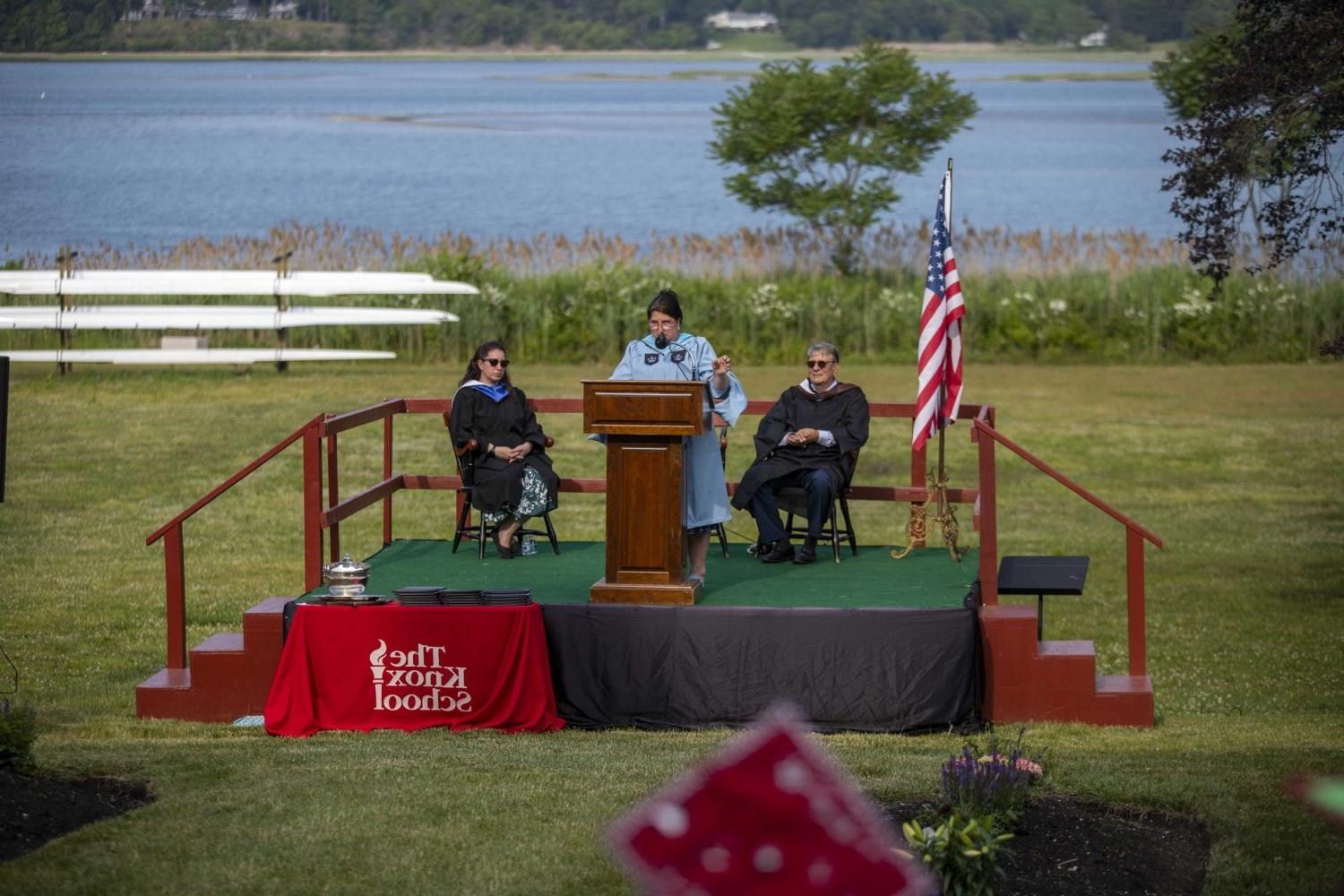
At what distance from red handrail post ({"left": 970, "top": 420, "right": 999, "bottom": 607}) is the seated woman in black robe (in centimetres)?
270

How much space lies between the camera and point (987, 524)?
29.6 ft

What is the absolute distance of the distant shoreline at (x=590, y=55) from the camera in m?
17.2

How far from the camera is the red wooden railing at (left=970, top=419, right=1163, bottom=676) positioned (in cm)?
903

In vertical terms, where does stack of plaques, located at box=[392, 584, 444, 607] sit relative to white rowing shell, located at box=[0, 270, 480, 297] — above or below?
below

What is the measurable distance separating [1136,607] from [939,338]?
1.94 meters

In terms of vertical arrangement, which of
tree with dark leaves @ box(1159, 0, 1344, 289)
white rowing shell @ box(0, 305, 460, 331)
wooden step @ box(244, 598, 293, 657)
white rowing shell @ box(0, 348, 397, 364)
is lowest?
wooden step @ box(244, 598, 293, 657)

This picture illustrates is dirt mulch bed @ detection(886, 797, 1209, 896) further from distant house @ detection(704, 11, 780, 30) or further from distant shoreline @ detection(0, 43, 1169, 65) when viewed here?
distant house @ detection(704, 11, 780, 30)

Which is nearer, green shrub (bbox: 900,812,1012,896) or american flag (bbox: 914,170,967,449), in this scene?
green shrub (bbox: 900,812,1012,896)

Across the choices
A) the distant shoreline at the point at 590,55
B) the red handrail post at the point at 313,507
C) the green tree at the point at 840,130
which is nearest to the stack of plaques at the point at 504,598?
the red handrail post at the point at 313,507

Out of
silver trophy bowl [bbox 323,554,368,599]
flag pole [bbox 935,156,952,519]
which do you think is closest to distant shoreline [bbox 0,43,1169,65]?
silver trophy bowl [bbox 323,554,368,599]

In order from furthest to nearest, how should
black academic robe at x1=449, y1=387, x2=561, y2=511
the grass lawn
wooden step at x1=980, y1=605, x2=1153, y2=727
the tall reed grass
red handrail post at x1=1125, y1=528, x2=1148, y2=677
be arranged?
the tall reed grass → black academic robe at x1=449, y1=387, x2=561, y2=511 → red handrail post at x1=1125, y1=528, x2=1148, y2=677 → wooden step at x1=980, y1=605, x2=1153, y2=727 → the grass lawn

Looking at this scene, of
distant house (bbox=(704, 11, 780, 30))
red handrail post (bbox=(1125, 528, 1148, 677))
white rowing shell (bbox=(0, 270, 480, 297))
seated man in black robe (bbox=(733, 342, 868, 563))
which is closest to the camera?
red handrail post (bbox=(1125, 528, 1148, 677))

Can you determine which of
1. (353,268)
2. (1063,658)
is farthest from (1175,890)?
(353,268)

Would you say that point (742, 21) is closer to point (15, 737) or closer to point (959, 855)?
point (15, 737)
